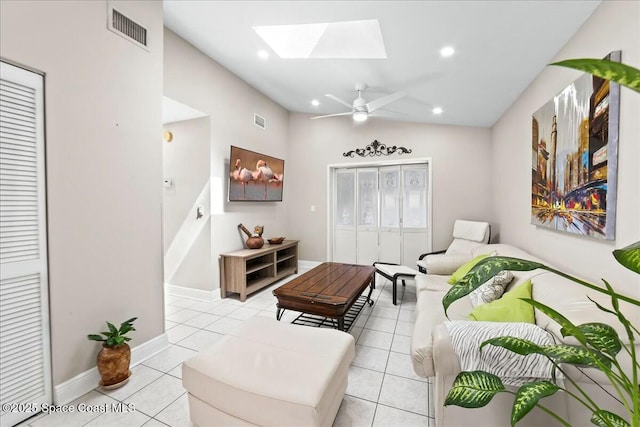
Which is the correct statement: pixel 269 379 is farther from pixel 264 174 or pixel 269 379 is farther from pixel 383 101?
pixel 264 174

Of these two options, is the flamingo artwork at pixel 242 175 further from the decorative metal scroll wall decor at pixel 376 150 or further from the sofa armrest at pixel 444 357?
the sofa armrest at pixel 444 357

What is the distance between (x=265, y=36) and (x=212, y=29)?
1.84ft

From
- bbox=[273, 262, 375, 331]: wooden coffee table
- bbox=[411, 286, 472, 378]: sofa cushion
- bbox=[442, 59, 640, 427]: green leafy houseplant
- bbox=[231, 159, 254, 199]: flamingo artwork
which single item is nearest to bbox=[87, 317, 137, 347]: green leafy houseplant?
bbox=[273, 262, 375, 331]: wooden coffee table

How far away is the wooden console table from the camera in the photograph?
12.1ft

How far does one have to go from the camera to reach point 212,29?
9.51 feet

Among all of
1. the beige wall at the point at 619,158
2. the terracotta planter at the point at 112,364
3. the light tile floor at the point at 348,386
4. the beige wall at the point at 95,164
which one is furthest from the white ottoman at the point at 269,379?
the beige wall at the point at 619,158

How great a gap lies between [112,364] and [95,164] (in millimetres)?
1427

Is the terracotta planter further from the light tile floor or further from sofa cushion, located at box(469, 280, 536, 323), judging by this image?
sofa cushion, located at box(469, 280, 536, 323)

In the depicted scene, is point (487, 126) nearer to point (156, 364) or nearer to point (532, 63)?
point (532, 63)

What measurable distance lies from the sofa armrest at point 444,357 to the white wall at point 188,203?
3.06 meters

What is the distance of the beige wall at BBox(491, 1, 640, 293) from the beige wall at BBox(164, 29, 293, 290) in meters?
3.68

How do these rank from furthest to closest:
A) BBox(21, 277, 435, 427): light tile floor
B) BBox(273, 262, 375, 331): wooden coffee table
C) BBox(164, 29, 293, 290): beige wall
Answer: BBox(164, 29, 293, 290): beige wall → BBox(273, 262, 375, 331): wooden coffee table → BBox(21, 277, 435, 427): light tile floor

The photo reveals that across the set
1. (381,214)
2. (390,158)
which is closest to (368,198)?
(381,214)

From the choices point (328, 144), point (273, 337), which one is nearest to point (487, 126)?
point (328, 144)
